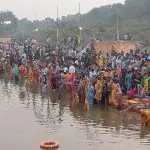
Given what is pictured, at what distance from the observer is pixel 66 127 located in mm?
18047

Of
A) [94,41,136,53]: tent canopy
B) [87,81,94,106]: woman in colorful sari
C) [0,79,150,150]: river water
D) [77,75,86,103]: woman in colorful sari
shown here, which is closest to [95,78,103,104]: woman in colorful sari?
[87,81,94,106]: woman in colorful sari

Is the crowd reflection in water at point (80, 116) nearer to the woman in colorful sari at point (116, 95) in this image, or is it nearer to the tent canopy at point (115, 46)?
the woman in colorful sari at point (116, 95)

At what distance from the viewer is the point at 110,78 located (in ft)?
73.7

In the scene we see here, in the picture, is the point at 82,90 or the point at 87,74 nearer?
the point at 82,90

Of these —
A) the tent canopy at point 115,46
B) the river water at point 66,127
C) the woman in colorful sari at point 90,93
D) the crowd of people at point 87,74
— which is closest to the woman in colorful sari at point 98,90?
the crowd of people at point 87,74

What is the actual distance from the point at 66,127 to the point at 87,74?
7121 mm

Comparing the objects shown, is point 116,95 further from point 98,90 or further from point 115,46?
point 115,46

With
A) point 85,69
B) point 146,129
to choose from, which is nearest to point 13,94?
point 85,69

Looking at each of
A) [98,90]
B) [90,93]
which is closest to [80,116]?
[90,93]

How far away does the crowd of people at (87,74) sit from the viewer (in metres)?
21.9

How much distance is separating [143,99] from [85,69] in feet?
22.2

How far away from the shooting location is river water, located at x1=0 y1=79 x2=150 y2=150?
15758mm

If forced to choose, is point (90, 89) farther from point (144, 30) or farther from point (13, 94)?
point (144, 30)

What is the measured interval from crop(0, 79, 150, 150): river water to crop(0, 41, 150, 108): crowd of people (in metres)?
0.80
